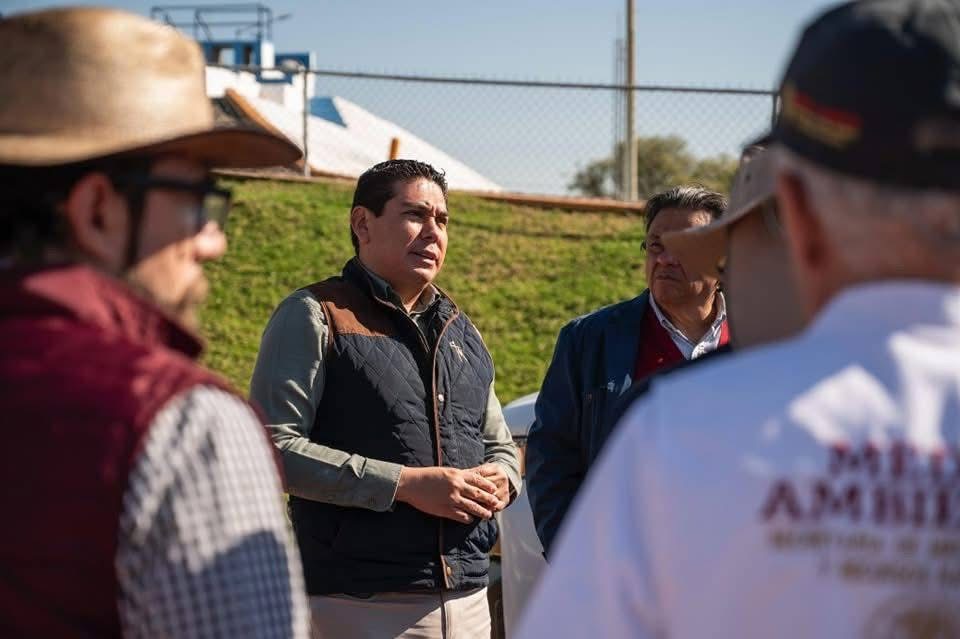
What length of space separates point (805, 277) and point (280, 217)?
11800 millimetres

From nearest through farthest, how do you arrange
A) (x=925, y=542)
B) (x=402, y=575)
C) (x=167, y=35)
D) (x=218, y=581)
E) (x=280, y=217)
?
(x=925, y=542), (x=218, y=581), (x=167, y=35), (x=402, y=575), (x=280, y=217)

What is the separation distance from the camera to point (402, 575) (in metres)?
3.81

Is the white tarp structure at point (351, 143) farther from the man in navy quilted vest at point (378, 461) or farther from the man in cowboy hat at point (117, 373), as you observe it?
the man in cowboy hat at point (117, 373)

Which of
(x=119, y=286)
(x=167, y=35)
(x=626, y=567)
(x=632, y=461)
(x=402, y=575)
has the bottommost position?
(x=402, y=575)

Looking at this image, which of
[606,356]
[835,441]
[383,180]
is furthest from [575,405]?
[835,441]

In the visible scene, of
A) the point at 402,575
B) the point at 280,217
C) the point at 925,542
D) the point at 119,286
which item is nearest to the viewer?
the point at 925,542

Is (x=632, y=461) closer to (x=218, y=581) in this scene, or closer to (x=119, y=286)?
(x=218, y=581)

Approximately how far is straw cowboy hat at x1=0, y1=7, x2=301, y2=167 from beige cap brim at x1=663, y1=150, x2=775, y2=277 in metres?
0.92

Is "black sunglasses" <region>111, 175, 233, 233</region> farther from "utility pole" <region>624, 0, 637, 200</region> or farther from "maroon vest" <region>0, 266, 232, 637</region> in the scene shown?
"utility pole" <region>624, 0, 637, 200</region>

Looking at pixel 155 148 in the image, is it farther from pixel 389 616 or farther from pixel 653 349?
pixel 653 349

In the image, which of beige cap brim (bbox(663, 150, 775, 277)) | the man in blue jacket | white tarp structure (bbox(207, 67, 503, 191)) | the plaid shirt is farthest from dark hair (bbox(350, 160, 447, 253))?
white tarp structure (bbox(207, 67, 503, 191))

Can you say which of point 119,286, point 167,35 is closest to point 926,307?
point 119,286

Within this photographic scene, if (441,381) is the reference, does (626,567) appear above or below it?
above

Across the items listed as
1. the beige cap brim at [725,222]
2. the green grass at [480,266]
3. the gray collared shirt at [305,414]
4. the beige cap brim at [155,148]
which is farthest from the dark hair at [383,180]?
the green grass at [480,266]
